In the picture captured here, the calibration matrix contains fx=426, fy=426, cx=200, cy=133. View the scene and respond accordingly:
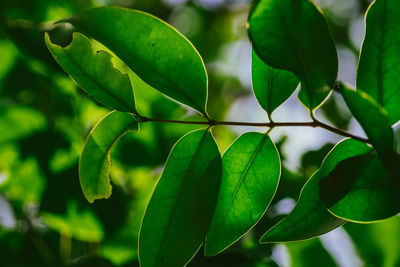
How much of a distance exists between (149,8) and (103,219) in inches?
63.1

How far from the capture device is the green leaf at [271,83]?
2.18 feet

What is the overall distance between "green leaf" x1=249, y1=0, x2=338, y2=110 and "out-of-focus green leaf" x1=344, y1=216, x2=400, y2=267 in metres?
0.67

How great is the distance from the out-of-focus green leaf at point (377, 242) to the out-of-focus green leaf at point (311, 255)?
8 cm

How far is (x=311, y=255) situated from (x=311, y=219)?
1.85ft

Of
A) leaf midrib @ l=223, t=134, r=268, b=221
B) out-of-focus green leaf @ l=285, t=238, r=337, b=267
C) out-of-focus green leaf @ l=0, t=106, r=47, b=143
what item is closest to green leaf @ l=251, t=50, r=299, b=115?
leaf midrib @ l=223, t=134, r=268, b=221

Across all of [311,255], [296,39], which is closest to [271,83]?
[296,39]

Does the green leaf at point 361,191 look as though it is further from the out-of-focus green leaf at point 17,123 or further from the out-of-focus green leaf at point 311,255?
the out-of-focus green leaf at point 17,123

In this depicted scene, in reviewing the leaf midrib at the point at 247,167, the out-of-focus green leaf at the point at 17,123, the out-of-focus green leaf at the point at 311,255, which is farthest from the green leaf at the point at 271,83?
the out-of-focus green leaf at the point at 17,123

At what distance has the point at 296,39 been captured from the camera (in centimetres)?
55

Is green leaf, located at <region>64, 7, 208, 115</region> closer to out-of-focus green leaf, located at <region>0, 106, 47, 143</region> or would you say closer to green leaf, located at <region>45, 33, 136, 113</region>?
green leaf, located at <region>45, 33, 136, 113</region>

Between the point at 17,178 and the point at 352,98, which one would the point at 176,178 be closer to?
the point at 352,98

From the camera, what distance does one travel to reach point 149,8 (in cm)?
250

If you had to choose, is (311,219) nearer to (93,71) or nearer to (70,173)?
(93,71)

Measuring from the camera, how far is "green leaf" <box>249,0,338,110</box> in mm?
533
